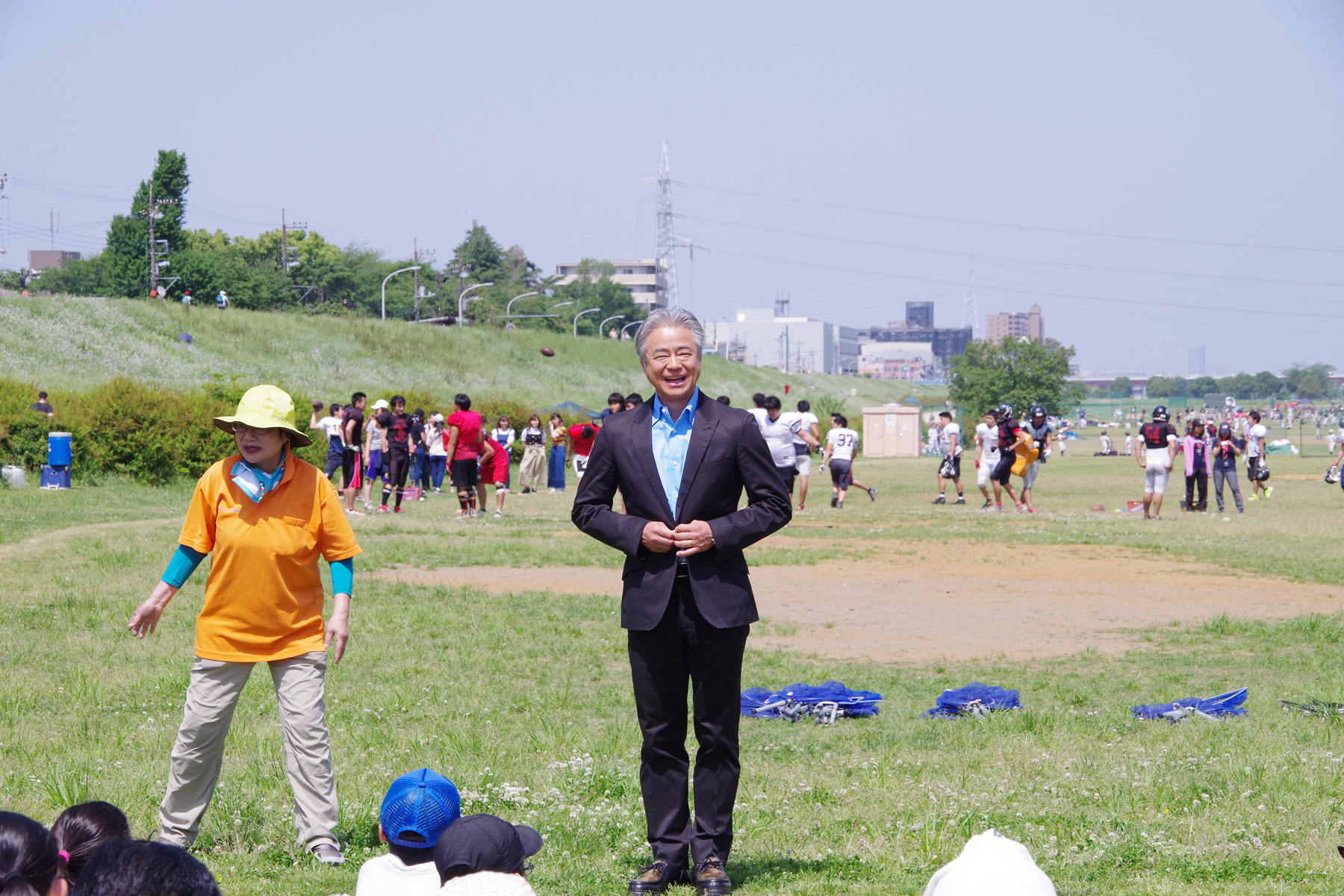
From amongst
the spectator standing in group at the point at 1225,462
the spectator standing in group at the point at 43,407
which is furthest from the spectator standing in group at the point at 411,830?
the spectator standing in group at the point at 43,407

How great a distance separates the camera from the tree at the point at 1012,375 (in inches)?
3270

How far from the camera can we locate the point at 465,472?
20422mm

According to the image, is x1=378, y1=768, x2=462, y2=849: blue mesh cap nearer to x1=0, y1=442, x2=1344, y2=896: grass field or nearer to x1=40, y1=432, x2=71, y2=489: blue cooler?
x1=0, y1=442, x2=1344, y2=896: grass field

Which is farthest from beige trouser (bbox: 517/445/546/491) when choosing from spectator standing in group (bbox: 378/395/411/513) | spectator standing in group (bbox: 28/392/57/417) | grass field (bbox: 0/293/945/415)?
grass field (bbox: 0/293/945/415)

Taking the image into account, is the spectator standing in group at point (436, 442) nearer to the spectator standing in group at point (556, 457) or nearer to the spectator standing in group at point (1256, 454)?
the spectator standing in group at point (556, 457)

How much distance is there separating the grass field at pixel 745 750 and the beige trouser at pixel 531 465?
1657cm

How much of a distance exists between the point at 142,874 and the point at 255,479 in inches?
112

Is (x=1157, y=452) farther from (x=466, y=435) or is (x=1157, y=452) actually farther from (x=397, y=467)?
(x=397, y=467)

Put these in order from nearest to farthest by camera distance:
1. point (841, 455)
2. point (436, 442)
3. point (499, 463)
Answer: point (499, 463)
point (841, 455)
point (436, 442)

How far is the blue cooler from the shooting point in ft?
81.9

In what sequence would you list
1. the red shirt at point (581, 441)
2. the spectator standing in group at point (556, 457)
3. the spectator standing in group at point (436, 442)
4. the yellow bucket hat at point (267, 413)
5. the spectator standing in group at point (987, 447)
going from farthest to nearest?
1. the spectator standing in group at point (556, 457)
2. the spectator standing in group at point (436, 442)
3. the red shirt at point (581, 441)
4. the spectator standing in group at point (987, 447)
5. the yellow bucket hat at point (267, 413)

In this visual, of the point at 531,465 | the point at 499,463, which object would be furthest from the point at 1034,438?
the point at 531,465

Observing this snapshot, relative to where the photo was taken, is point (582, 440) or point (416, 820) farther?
point (582, 440)

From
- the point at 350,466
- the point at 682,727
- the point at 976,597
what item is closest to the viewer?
the point at 682,727
